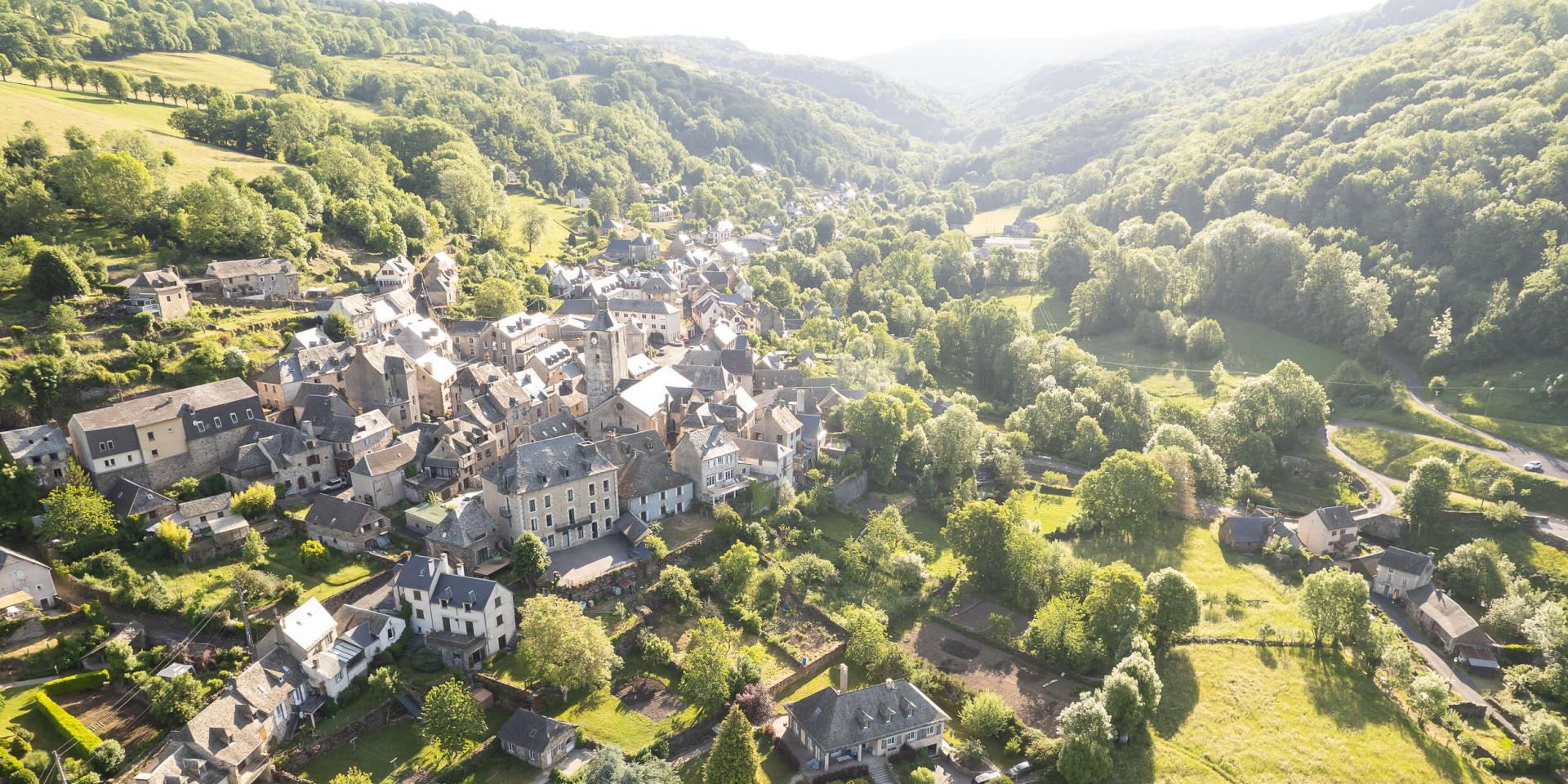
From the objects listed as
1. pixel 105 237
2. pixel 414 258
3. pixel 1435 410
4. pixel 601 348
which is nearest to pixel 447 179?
pixel 414 258

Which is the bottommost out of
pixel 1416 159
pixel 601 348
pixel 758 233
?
pixel 758 233

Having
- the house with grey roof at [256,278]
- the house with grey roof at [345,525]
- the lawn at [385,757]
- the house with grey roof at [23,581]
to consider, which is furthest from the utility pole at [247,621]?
the house with grey roof at [256,278]

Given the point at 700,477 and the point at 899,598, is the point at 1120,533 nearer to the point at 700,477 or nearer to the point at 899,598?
the point at 899,598

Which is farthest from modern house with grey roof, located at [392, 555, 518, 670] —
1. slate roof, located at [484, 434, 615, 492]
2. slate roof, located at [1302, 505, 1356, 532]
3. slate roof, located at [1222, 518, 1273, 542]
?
slate roof, located at [1302, 505, 1356, 532]

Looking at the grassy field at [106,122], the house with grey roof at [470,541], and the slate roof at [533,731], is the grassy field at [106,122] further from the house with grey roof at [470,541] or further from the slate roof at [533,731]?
the slate roof at [533,731]

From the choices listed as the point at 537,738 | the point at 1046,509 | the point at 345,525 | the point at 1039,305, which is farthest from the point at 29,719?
the point at 1039,305
